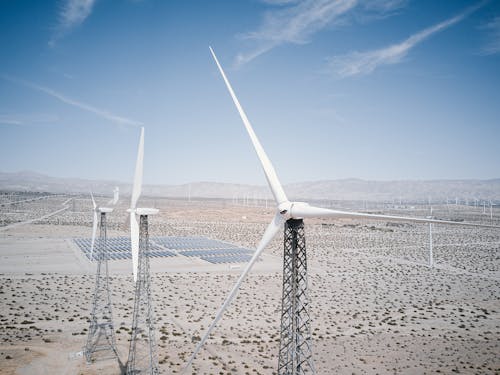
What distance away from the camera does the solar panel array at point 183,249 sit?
5272 centimetres

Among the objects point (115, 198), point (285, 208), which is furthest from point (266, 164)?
point (115, 198)

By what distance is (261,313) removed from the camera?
30.6 meters

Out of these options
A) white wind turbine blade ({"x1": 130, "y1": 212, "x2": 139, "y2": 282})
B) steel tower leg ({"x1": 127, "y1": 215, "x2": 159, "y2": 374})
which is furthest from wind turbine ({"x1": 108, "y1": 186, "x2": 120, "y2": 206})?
white wind turbine blade ({"x1": 130, "y1": 212, "x2": 139, "y2": 282})

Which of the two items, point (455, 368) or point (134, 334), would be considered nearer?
point (134, 334)

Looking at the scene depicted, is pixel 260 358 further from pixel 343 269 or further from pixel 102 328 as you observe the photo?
pixel 343 269

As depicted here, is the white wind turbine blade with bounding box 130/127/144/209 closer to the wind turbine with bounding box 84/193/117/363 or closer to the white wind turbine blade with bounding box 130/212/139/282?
the white wind turbine blade with bounding box 130/212/139/282

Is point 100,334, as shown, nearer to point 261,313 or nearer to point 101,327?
point 101,327

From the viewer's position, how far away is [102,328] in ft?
80.8

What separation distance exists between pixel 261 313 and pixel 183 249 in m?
31.5

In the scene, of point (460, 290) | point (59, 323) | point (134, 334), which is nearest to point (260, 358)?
point (134, 334)

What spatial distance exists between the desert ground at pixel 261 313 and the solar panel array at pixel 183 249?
9.43ft

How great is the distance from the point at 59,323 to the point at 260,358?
1505 cm

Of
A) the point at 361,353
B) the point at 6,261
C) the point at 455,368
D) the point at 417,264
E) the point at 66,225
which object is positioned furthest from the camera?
the point at 66,225

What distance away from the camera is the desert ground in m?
22.0
